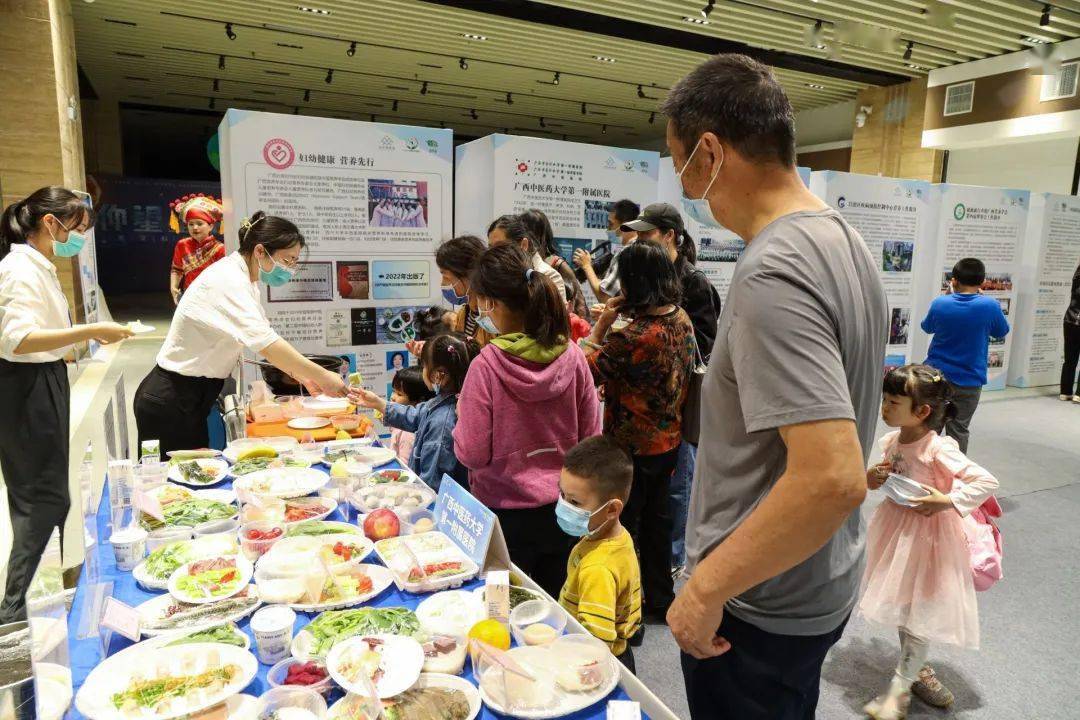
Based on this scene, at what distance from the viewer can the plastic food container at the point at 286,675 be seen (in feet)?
3.79

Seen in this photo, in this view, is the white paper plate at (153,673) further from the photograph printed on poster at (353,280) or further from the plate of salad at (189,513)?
the photograph printed on poster at (353,280)

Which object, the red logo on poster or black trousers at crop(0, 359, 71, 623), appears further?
the red logo on poster

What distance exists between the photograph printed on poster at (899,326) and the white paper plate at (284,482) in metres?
6.16

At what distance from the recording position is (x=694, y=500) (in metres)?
1.11

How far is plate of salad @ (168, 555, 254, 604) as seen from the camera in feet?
4.77

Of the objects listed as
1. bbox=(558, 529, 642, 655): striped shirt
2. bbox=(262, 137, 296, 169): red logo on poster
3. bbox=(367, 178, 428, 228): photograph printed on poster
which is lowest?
bbox=(558, 529, 642, 655): striped shirt

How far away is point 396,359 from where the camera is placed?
14.1 feet

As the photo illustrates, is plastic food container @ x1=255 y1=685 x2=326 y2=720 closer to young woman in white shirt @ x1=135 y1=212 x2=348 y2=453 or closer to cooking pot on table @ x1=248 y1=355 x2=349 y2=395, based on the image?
young woman in white shirt @ x1=135 y1=212 x2=348 y2=453

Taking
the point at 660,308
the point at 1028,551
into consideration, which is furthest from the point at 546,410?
the point at 1028,551

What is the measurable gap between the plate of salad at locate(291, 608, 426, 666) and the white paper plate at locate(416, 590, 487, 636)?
0.11 feet

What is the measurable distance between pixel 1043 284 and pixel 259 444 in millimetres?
8478

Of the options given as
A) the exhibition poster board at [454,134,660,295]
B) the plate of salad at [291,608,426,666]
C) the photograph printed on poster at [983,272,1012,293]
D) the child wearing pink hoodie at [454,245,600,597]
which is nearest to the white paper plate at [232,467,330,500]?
the child wearing pink hoodie at [454,245,600,597]

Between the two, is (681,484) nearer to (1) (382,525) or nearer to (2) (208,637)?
(1) (382,525)

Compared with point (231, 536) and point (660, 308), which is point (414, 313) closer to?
point (660, 308)
